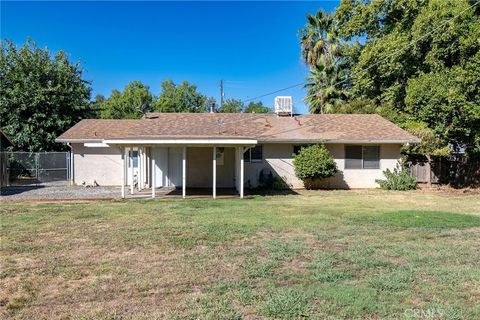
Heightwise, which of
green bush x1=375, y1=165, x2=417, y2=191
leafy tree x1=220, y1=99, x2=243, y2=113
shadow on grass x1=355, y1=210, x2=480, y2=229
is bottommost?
shadow on grass x1=355, y1=210, x2=480, y2=229

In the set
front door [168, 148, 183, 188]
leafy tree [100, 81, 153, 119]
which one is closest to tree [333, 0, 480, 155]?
front door [168, 148, 183, 188]

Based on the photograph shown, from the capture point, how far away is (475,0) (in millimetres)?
17828

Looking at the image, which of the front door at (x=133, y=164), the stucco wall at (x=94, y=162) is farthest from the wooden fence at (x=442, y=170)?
the stucco wall at (x=94, y=162)

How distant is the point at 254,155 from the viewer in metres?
18.8

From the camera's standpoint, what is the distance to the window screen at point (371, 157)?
751 inches

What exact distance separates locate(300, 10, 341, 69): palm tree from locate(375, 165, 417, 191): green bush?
12.7 meters

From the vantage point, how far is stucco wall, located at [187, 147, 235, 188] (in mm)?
19016

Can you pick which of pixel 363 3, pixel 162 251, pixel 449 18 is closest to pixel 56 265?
pixel 162 251

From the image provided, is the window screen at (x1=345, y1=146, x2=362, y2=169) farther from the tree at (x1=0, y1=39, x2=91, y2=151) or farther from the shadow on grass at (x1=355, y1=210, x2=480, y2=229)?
the tree at (x1=0, y1=39, x2=91, y2=151)

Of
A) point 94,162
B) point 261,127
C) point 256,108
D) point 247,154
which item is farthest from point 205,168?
point 256,108

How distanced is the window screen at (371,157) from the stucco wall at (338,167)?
15 cm

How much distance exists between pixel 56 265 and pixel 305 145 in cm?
1412

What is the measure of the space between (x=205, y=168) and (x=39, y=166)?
9.83m

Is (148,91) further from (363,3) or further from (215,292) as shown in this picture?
(215,292)
